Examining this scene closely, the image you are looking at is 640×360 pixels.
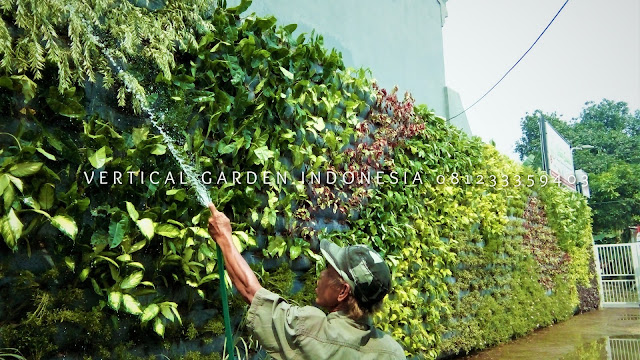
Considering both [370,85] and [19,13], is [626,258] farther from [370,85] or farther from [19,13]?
[19,13]

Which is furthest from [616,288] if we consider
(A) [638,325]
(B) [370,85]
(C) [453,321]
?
(B) [370,85]

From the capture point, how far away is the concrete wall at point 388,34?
16.7 ft

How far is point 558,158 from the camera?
14.9 metres

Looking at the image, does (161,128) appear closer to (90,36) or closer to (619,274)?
(90,36)

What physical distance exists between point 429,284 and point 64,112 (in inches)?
144

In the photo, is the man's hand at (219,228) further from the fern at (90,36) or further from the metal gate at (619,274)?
the metal gate at (619,274)

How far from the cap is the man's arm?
0.32m

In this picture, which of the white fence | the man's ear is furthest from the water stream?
the white fence

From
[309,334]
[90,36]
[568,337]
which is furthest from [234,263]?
[568,337]

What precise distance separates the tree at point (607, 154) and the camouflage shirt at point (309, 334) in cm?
2321

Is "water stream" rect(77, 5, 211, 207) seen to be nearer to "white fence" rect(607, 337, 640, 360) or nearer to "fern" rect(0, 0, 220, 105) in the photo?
"fern" rect(0, 0, 220, 105)

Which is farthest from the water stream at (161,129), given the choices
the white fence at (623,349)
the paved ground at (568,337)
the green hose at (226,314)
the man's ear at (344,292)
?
the white fence at (623,349)

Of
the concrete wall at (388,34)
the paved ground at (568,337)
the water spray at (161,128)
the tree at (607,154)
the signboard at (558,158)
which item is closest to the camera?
the water spray at (161,128)

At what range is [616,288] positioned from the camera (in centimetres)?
1291
